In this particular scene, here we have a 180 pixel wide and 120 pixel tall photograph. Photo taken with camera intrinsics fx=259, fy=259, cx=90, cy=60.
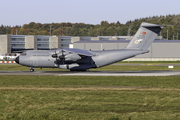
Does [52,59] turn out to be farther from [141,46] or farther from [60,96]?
[60,96]

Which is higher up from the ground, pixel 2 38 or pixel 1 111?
pixel 2 38

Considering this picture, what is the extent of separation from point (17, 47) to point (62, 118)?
376ft

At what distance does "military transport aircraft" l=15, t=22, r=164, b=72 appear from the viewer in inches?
1435

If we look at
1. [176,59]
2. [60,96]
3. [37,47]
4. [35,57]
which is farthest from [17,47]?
[60,96]

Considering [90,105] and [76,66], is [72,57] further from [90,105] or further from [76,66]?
[90,105]

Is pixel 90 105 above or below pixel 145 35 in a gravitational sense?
below

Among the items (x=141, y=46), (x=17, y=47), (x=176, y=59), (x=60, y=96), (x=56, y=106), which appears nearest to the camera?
(x=56, y=106)

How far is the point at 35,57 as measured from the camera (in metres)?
38.2

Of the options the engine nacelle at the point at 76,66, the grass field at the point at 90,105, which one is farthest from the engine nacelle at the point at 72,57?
the grass field at the point at 90,105

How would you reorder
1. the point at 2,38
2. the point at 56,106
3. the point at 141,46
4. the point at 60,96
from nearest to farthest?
the point at 56,106 → the point at 60,96 → the point at 141,46 → the point at 2,38

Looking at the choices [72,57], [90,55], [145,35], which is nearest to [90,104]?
[90,55]

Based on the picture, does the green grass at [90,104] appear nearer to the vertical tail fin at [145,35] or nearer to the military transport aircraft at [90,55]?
the military transport aircraft at [90,55]

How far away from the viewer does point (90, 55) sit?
3547 cm

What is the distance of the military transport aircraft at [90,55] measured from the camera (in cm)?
3644
